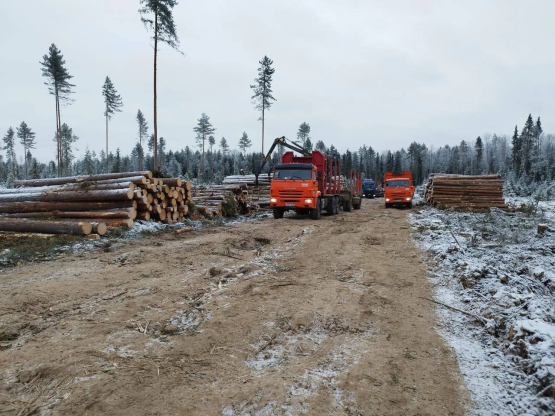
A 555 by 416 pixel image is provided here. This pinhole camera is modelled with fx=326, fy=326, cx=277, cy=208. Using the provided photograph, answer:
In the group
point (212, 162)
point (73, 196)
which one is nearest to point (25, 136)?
point (212, 162)

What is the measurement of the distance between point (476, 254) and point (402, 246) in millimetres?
2241

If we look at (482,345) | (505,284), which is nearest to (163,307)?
(482,345)

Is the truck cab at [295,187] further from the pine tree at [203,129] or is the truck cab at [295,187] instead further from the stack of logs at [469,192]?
the pine tree at [203,129]

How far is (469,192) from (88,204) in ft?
64.7

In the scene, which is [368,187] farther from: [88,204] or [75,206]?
[75,206]

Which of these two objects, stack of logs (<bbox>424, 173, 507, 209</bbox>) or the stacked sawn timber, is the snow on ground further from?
stack of logs (<bbox>424, 173, 507, 209</bbox>)

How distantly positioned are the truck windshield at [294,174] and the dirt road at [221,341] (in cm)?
866

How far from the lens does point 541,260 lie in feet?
19.1

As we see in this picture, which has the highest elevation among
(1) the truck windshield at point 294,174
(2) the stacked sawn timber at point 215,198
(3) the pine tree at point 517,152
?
(3) the pine tree at point 517,152

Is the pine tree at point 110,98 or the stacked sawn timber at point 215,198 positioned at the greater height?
the pine tree at point 110,98

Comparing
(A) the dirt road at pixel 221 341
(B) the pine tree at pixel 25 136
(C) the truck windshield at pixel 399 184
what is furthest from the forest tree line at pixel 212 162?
(A) the dirt road at pixel 221 341

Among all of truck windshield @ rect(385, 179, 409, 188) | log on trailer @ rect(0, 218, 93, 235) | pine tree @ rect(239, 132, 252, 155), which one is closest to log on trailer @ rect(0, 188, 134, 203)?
log on trailer @ rect(0, 218, 93, 235)

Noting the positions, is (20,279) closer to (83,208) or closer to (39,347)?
(39,347)

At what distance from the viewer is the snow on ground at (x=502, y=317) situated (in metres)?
2.80
